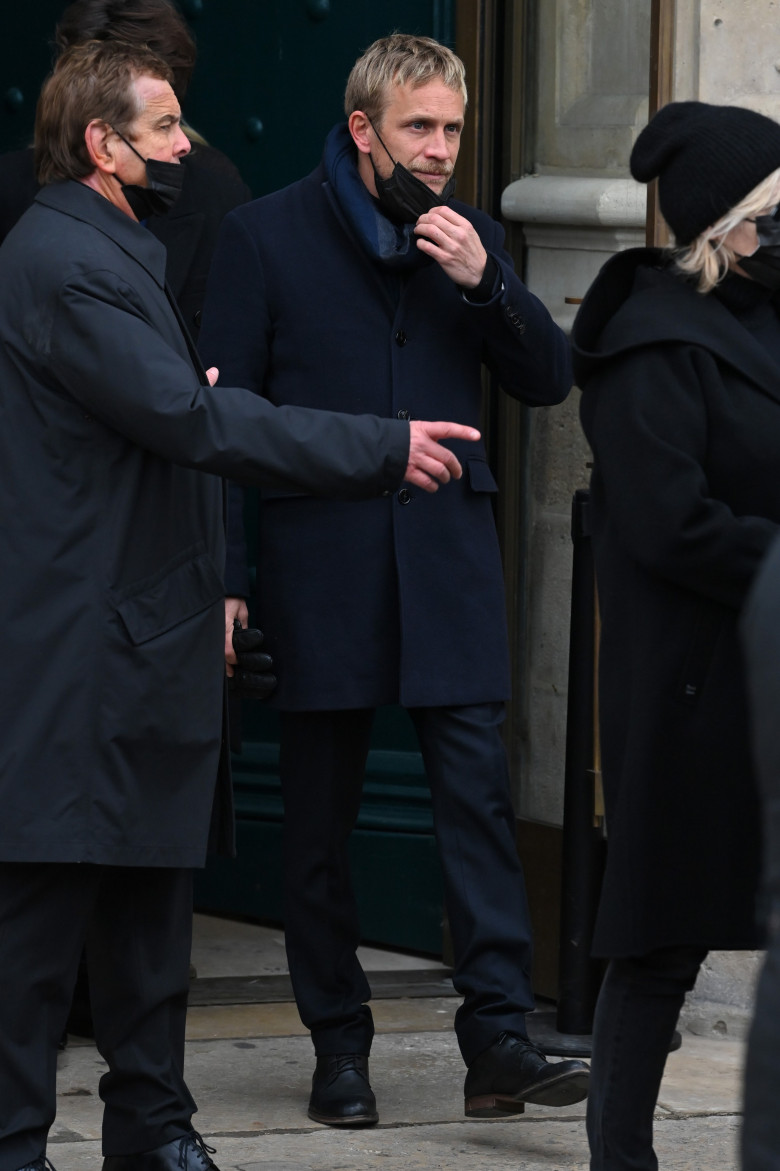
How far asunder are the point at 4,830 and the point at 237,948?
232 centimetres

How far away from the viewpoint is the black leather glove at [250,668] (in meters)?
4.14

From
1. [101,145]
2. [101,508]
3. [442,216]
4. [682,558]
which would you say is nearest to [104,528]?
[101,508]

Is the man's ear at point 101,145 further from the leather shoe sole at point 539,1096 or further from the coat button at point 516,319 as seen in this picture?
the leather shoe sole at point 539,1096

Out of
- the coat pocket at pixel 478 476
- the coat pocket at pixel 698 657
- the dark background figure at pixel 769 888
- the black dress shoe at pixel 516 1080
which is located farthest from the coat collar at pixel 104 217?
→ the dark background figure at pixel 769 888

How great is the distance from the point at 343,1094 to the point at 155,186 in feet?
5.79

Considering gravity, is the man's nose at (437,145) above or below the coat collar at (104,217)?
above

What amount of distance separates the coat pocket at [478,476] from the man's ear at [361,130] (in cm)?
64

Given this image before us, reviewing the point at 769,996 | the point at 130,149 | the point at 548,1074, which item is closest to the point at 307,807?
the point at 548,1074

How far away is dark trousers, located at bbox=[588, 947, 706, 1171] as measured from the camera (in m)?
3.24

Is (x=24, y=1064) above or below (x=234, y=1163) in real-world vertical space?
above

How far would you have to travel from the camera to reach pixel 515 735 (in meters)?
5.21

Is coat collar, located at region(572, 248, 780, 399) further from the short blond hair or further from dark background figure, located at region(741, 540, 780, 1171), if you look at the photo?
dark background figure, located at region(741, 540, 780, 1171)

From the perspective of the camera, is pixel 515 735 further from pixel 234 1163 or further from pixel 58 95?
pixel 58 95


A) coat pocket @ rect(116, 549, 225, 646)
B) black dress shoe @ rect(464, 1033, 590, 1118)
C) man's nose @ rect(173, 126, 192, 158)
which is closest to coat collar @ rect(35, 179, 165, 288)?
man's nose @ rect(173, 126, 192, 158)
